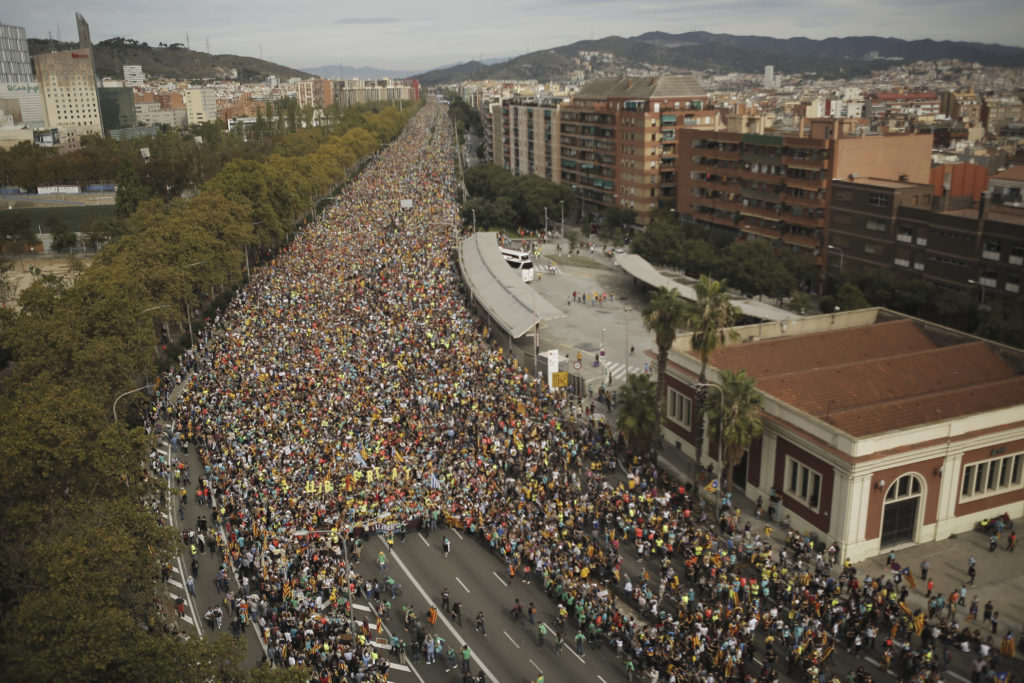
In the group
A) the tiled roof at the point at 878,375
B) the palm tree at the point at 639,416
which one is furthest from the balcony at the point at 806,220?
the palm tree at the point at 639,416

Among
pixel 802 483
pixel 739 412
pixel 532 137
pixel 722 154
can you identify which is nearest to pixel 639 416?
pixel 739 412

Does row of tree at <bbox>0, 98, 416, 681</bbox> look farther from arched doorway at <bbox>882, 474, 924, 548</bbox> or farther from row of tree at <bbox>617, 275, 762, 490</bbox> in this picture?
arched doorway at <bbox>882, 474, 924, 548</bbox>

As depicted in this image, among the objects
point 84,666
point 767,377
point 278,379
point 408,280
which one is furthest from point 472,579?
point 408,280

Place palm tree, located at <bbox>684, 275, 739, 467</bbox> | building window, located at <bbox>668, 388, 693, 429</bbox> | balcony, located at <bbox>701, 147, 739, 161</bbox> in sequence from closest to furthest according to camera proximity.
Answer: palm tree, located at <bbox>684, 275, 739, 467</bbox>
building window, located at <bbox>668, 388, 693, 429</bbox>
balcony, located at <bbox>701, 147, 739, 161</bbox>

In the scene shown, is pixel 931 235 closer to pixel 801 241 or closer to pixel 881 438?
pixel 801 241

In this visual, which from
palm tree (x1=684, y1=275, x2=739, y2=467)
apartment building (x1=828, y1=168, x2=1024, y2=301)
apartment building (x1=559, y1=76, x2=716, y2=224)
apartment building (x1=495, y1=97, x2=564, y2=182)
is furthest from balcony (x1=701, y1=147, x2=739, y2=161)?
palm tree (x1=684, y1=275, x2=739, y2=467)

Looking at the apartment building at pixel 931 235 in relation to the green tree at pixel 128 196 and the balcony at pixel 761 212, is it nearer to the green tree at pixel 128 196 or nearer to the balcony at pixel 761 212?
the balcony at pixel 761 212
